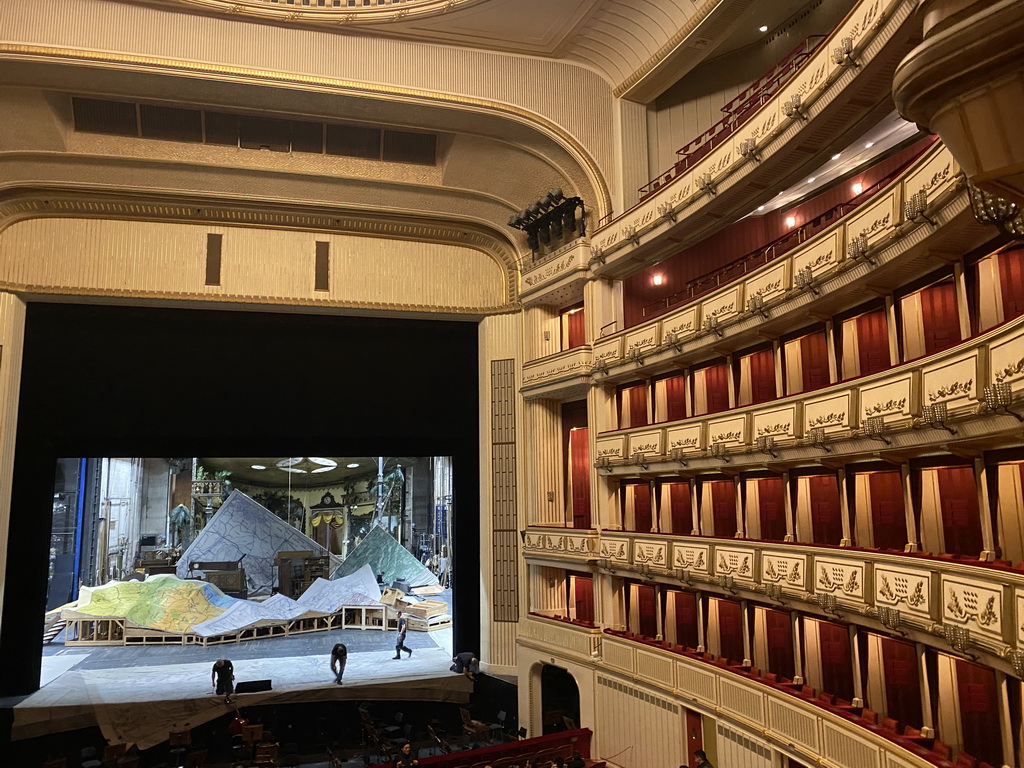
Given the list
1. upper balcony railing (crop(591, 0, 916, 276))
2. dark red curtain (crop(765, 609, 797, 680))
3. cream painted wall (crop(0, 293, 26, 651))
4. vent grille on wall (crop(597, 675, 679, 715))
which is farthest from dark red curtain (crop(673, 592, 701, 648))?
cream painted wall (crop(0, 293, 26, 651))

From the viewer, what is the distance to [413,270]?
20578 millimetres

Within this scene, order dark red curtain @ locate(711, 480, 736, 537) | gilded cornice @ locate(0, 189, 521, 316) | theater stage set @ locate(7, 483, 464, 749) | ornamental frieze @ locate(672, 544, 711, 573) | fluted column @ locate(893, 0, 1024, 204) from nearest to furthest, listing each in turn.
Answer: fluted column @ locate(893, 0, 1024, 204), ornamental frieze @ locate(672, 544, 711, 573), dark red curtain @ locate(711, 480, 736, 537), theater stage set @ locate(7, 483, 464, 749), gilded cornice @ locate(0, 189, 521, 316)

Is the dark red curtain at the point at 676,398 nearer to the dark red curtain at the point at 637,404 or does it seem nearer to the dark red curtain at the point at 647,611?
the dark red curtain at the point at 637,404

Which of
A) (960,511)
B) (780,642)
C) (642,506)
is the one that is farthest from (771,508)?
(960,511)

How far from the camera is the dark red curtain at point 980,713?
A: 885 cm

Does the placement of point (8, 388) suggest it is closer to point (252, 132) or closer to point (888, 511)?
point (252, 132)

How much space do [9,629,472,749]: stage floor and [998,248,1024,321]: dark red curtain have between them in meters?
14.9

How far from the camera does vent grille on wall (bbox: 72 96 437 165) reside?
17.9 meters

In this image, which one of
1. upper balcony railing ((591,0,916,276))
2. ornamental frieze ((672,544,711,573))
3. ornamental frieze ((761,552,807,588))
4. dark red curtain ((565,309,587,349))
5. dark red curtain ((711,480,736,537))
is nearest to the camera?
upper balcony railing ((591,0,916,276))

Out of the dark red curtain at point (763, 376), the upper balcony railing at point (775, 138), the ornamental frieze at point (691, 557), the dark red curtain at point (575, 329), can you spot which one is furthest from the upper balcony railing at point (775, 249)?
the ornamental frieze at point (691, 557)

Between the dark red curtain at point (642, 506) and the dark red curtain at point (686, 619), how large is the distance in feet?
5.73

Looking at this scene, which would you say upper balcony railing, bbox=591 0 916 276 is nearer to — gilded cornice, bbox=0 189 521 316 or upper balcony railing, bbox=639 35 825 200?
upper balcony railing, bbox=639 35 825 200

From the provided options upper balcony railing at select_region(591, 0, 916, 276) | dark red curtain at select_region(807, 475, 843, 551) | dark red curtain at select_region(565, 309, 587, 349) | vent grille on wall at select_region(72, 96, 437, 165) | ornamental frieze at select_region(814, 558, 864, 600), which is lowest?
ornamental frieze at select_region(814, 558, 864, 600)

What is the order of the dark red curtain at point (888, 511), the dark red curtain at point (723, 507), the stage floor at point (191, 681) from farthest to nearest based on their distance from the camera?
the stage floor at point (191, 681) < the dark red curtain at point (723, 507) < the dark red curtain at point (888, 511)
